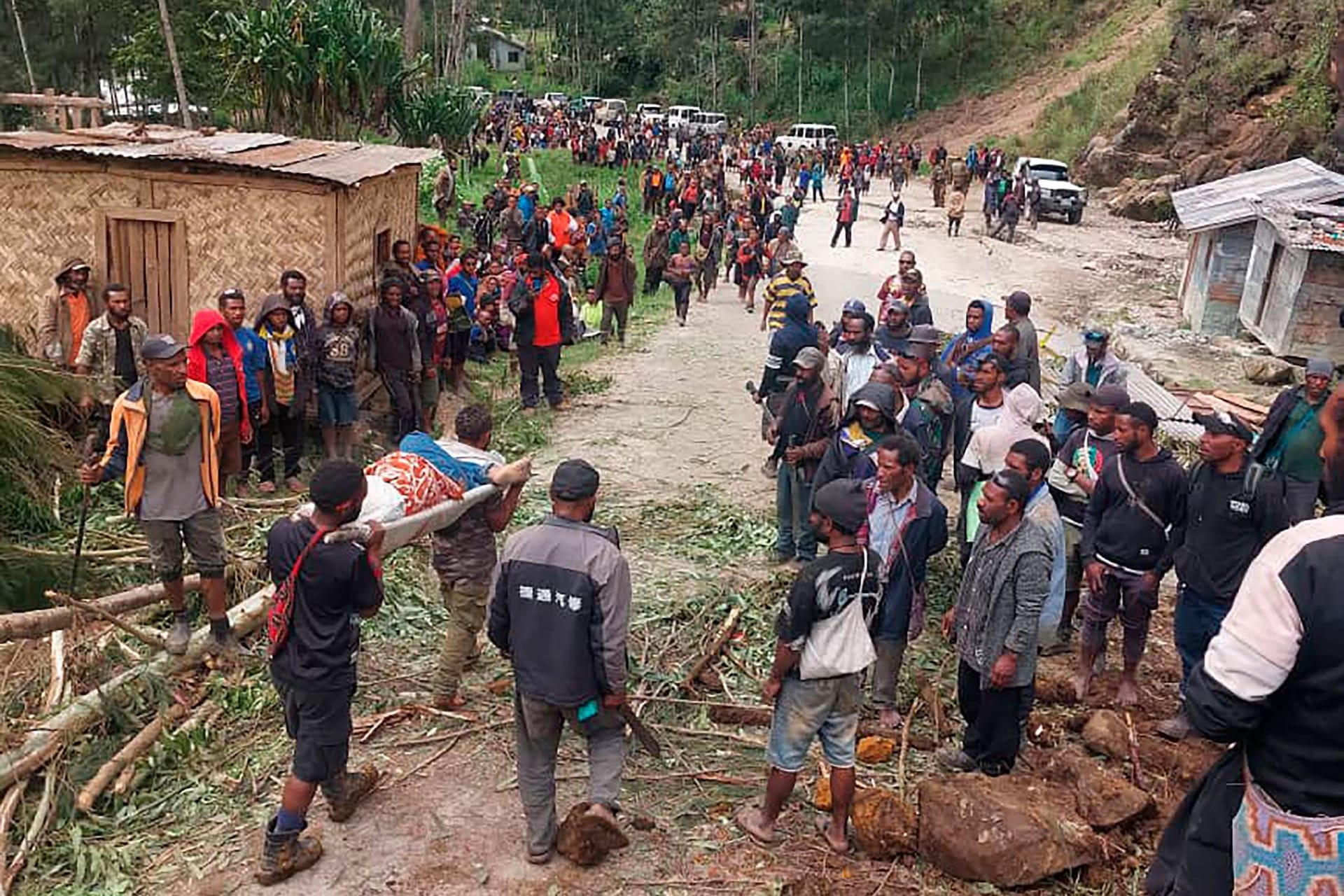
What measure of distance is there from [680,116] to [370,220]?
149 feet

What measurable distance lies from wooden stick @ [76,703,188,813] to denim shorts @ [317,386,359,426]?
12.3 ft

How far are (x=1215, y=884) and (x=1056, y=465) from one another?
3982mm

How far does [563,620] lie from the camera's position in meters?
4.17

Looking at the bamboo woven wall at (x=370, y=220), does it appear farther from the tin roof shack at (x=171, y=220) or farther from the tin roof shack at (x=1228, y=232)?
the tin roof shack at (x=1228, y=232)

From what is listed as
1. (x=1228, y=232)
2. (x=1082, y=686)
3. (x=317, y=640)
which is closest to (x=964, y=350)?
(x=1082, y=686)

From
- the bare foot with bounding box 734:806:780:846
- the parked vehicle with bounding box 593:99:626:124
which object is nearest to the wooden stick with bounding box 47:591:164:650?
the bare foot with bounding box 734:806:780:846

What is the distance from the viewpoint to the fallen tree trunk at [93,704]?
486 centimetres

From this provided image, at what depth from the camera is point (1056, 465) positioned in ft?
21.6

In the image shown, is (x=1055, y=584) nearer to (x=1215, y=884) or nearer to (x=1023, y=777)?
(x=1023, y=777)

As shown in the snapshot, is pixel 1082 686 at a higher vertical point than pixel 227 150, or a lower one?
lower

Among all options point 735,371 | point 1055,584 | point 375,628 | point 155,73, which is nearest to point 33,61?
point 155,73

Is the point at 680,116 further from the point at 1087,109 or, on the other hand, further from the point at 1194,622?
the point at 1194,622

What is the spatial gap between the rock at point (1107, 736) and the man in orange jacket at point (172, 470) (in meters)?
4.54

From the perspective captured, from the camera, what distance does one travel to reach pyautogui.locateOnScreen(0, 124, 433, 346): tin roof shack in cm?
927
